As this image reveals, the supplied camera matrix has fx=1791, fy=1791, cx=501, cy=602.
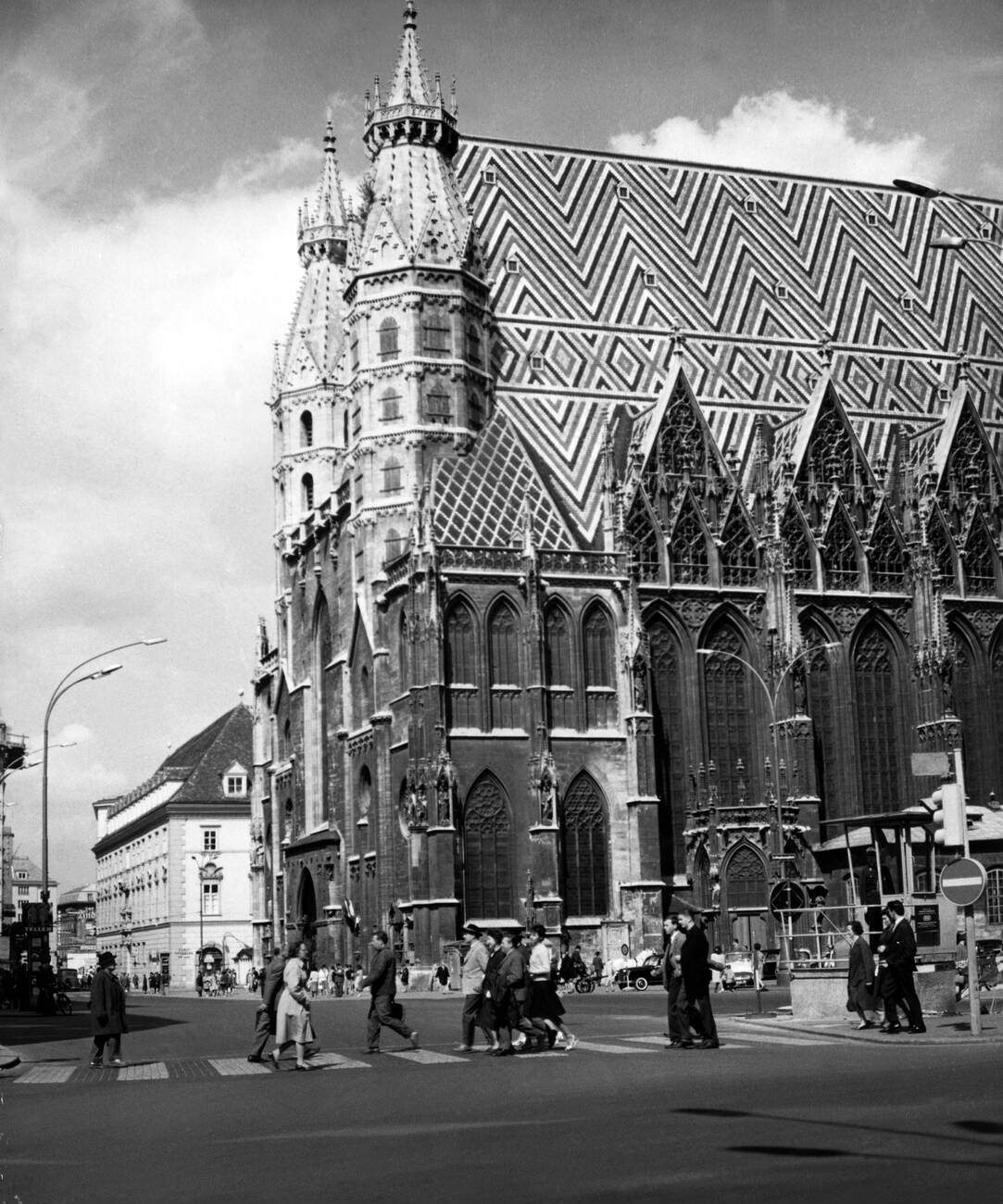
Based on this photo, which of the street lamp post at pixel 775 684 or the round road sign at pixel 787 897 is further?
the street lamp post at pixel 775 684

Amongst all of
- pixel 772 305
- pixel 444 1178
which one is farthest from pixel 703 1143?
pixel 772 305

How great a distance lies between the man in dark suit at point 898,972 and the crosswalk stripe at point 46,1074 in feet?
Result: 39.0

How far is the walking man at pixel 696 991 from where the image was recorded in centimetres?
2434

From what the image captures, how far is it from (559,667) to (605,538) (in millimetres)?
5525

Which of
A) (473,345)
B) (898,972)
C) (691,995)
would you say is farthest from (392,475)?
(691,995)

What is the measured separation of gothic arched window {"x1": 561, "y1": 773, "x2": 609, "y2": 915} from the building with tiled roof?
121mm

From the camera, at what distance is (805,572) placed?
69.5m

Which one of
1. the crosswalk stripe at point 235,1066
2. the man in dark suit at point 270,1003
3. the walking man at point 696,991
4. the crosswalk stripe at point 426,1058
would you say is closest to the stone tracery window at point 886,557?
the crosswalk stripe at point 426,1058

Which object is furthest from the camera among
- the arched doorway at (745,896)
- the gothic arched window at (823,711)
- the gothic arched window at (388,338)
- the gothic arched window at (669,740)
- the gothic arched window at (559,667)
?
the gothic arched window at (388,338)

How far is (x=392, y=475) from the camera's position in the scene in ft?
226

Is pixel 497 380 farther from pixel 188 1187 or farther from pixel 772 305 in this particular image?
pixel 188 1187

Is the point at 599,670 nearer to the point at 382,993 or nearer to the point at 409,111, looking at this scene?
the point at 409,111

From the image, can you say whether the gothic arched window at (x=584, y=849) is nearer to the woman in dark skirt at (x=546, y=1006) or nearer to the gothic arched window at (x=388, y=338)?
the gothic arched window at (x=388, y=338)

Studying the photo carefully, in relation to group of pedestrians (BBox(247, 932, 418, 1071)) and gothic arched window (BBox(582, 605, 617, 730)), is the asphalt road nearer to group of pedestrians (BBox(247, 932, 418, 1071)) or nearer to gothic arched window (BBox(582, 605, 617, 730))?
group of pedestrians (BBox(247, 932, 418, 1071))
